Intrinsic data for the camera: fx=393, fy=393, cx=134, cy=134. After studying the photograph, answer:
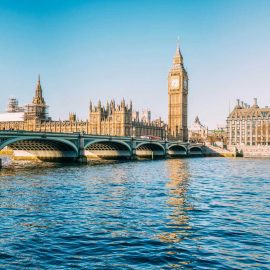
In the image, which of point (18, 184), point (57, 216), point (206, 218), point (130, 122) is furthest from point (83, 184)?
point (130, 122)

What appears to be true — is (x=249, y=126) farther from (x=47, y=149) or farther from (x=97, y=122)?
(x=47, y=149)

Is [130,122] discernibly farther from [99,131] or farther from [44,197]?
[44,197]

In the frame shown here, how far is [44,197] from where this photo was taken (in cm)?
3139

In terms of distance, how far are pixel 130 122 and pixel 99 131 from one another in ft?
44.5

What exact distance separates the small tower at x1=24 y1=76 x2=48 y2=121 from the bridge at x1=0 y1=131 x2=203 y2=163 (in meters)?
77.0

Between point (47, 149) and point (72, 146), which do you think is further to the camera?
point (47, 149)

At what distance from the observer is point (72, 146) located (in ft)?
246

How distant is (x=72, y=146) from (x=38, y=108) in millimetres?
112970

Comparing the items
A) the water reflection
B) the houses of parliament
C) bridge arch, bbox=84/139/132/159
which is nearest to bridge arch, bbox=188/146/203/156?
the houses of parliament

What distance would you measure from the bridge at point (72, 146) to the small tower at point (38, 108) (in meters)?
77.0

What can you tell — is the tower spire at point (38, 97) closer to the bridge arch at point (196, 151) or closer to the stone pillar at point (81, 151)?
the bridge arch at point (196, 151)

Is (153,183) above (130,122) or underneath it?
underneath

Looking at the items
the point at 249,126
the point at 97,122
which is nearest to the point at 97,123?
the point at 97,122

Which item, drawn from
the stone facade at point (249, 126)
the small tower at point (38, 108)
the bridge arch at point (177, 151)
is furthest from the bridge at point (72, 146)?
the small tower at point (38, 108)
